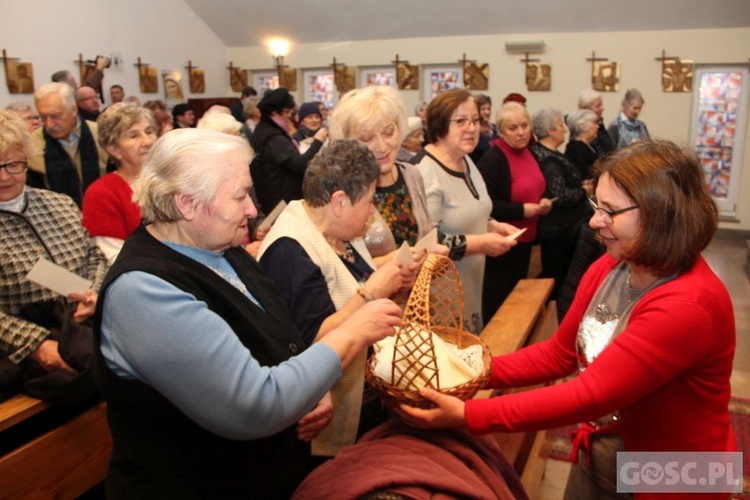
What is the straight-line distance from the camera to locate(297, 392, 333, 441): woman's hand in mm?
1761

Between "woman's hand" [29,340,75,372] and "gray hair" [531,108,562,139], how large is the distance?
3.99 metres

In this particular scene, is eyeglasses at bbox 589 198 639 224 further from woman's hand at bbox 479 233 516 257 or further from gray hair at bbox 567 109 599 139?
gray hair at bbox 567 109 599 139

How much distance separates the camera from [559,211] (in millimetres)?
4785

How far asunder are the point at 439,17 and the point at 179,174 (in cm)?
928

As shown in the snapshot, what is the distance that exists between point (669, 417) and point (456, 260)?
1671 millimetres

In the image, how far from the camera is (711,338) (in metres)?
1.48

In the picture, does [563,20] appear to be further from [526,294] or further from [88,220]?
[88,220]

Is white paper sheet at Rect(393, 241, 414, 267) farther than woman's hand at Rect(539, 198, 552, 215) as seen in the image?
No

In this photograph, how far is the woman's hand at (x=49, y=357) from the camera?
7.23ft

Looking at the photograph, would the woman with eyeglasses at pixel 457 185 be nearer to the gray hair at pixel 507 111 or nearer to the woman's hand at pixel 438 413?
the gray hair at pixel 507 111

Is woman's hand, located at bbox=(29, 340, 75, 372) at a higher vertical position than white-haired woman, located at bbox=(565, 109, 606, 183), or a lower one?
lower

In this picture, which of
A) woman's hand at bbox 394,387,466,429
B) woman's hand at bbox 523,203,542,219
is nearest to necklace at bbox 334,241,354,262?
woman's hand at bbox 394,387,466,429

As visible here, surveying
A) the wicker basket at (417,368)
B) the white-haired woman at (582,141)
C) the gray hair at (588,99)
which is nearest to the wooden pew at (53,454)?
the wicker basket at (417,368)

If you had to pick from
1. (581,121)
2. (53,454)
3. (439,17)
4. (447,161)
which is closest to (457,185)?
(447,161)
